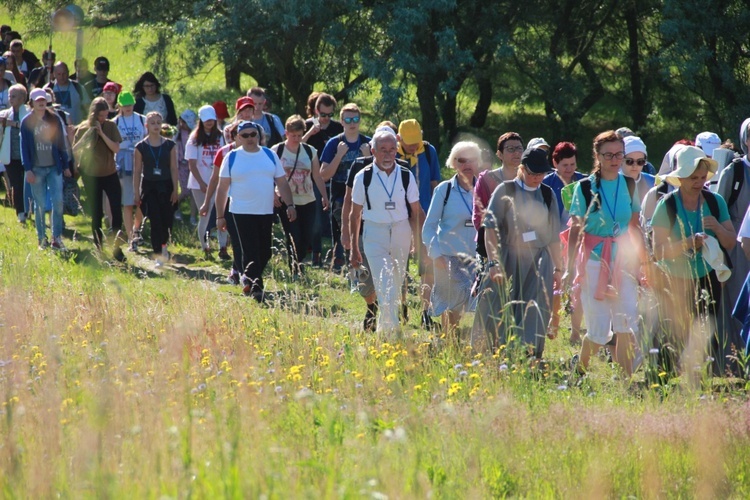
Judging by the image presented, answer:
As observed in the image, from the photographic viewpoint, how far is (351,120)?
1246cm

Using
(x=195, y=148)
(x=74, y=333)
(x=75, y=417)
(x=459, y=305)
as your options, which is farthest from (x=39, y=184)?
(x=75, y=417)

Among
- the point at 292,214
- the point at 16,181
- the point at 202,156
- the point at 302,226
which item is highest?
the point at 202,156

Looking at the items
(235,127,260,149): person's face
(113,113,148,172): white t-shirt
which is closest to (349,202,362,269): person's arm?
(235,127,260,149): person's face

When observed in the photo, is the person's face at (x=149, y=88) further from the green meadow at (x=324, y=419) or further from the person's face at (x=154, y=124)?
the green meadow at (x=324, y=419)

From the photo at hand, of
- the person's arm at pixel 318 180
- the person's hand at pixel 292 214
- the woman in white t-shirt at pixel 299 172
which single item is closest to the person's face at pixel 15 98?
the woman in white t-shirt at pixel 299 172

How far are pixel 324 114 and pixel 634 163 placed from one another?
17.0 feet

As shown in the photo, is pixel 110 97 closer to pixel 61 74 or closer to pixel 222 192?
pixel 61 74

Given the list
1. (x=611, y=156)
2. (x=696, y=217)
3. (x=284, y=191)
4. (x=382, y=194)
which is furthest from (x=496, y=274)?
(x=284, y=191)

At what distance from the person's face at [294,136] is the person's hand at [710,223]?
5.70 m

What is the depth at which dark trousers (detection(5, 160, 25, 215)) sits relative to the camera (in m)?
16.1

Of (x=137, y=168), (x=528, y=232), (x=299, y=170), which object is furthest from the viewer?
(x=137, y=168)

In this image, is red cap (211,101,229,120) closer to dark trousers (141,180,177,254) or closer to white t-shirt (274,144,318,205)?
dark trousers (141,180,177,254)

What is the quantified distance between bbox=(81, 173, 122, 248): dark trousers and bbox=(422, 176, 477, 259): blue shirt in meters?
5.70

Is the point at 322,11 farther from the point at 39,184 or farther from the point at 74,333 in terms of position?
the point at 74,333
